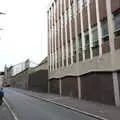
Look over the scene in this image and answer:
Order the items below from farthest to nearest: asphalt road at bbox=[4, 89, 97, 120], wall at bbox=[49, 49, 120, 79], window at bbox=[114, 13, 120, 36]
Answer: window at bbox=[114, 13, 120, 36] → wall at bbox=[49, 49, 120, 79] → asphalt road at bbox=[4, 89, 97, 120]

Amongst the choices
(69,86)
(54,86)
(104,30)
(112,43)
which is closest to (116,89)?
(112,43)

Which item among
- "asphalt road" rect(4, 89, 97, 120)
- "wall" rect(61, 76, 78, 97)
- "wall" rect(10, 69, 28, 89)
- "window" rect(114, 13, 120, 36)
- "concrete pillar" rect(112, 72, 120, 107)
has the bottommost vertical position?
"asphalt road" rect(4, 89, 97, 120)

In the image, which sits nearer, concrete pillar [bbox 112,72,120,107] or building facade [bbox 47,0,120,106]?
concrete pillar [bbox 112,72,120,107]

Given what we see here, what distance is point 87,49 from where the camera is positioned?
31.7 meters

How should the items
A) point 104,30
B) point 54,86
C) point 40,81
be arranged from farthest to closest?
point 40,81 < point 54,86 < point 104,30

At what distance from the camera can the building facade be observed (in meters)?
24.7

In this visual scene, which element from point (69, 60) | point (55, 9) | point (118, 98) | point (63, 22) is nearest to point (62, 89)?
point (69, 60)

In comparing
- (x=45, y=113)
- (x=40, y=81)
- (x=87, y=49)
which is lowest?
(x=45, y=113)

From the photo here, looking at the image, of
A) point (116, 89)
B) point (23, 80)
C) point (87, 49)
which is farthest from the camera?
point (23, 80)

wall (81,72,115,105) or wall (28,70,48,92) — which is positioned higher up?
wall (28,70,48,92)

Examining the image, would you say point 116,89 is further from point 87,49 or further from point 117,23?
point 87,49

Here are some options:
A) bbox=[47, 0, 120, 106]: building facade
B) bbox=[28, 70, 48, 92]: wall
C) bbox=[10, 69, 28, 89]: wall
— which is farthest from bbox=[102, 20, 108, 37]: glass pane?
bbox=[10, 69, 28, 89]: wall

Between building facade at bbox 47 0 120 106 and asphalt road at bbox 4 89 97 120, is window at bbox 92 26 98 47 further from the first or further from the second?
asphalt road at bbox 4 89 97 120

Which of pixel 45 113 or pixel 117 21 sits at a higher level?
pixel 117 21
